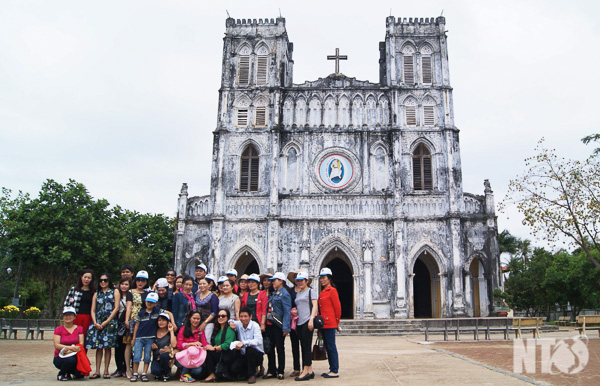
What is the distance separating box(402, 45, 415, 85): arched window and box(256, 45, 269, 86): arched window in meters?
7.12

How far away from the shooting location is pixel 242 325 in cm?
799

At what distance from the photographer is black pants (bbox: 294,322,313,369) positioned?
8.00 metres

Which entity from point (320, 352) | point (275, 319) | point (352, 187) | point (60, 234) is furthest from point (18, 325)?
point (352, 187)

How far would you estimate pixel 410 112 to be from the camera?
26.1 metres

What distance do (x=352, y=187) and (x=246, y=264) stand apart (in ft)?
22.2

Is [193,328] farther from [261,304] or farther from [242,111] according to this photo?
[242,111]

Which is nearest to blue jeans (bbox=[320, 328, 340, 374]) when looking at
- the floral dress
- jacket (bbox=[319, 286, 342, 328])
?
jacket (bbox=[319, 286, 342, 328])

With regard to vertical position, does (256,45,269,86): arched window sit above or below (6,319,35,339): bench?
above

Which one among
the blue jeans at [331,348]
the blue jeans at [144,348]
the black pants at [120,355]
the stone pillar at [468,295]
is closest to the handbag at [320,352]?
the blue jeans at [331,348]

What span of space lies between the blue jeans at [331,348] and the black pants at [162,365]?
8.07ft

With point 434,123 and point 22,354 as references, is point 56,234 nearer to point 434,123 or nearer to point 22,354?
point 22,354

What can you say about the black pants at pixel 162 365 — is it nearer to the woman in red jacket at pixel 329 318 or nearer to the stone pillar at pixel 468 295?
the woman in red jacket at pixel 329 318

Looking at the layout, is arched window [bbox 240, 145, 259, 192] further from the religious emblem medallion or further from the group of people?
the group of people

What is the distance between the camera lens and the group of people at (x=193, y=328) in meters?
7.88
